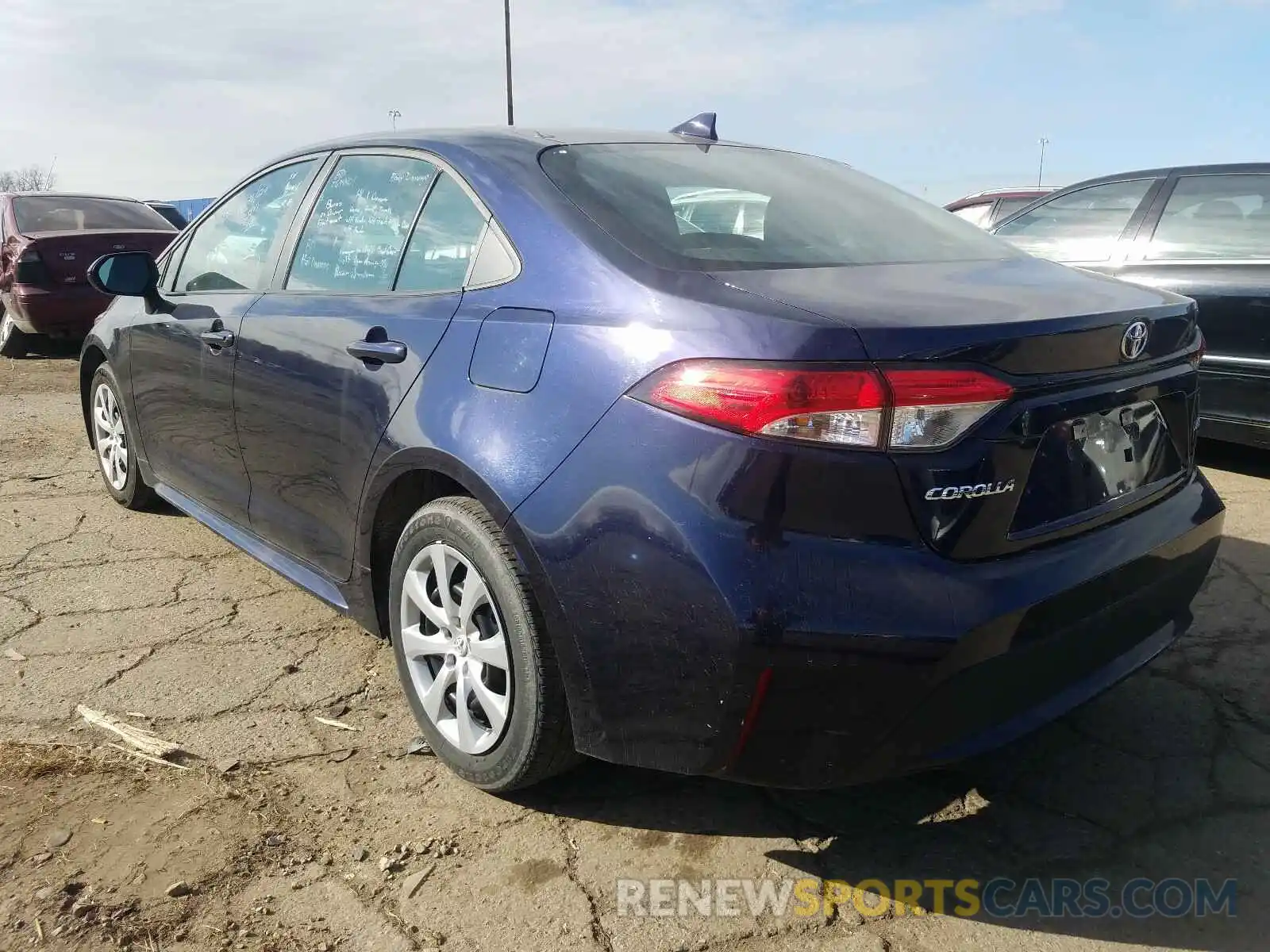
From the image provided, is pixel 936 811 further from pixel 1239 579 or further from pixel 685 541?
pixel 1239 579

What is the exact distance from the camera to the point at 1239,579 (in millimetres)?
3604

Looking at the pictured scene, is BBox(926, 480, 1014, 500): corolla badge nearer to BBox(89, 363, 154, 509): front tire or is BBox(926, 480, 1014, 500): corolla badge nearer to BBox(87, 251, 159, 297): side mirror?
BBox(87, 251, 159, 297): side mirror

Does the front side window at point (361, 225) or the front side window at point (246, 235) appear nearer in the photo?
the front side window at point (361, 225)

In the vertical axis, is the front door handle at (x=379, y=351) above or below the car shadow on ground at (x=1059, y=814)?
above

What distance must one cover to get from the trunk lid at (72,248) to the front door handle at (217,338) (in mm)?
6159

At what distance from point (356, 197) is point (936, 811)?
86.6 inches

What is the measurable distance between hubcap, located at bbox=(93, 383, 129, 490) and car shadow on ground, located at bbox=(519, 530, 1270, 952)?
293cm

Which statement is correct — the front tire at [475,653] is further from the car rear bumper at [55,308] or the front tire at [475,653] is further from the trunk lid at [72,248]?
the car rear bumper at [55,308]

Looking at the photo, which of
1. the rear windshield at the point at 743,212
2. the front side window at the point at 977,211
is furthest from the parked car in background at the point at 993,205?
the rear windshield at the point at 743,212

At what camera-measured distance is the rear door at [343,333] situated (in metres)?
2.46

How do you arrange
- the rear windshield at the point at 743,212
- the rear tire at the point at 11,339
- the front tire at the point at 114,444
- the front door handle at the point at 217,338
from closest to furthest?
the rear windshield at the point at 743,212
the front door handle at the point at 217,338
the front tire at the point at 114,444
the rear tire at the point at 11,339

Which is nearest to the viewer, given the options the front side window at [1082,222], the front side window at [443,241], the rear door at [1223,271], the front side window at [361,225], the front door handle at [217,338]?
the front side window at [443,241]

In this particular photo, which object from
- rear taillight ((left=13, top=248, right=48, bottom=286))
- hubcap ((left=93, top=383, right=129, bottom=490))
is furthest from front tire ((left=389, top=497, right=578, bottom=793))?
rear taillight ((left=13, top=248, right=48, bottom=286))

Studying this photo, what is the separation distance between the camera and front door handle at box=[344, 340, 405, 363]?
243 centimetres
